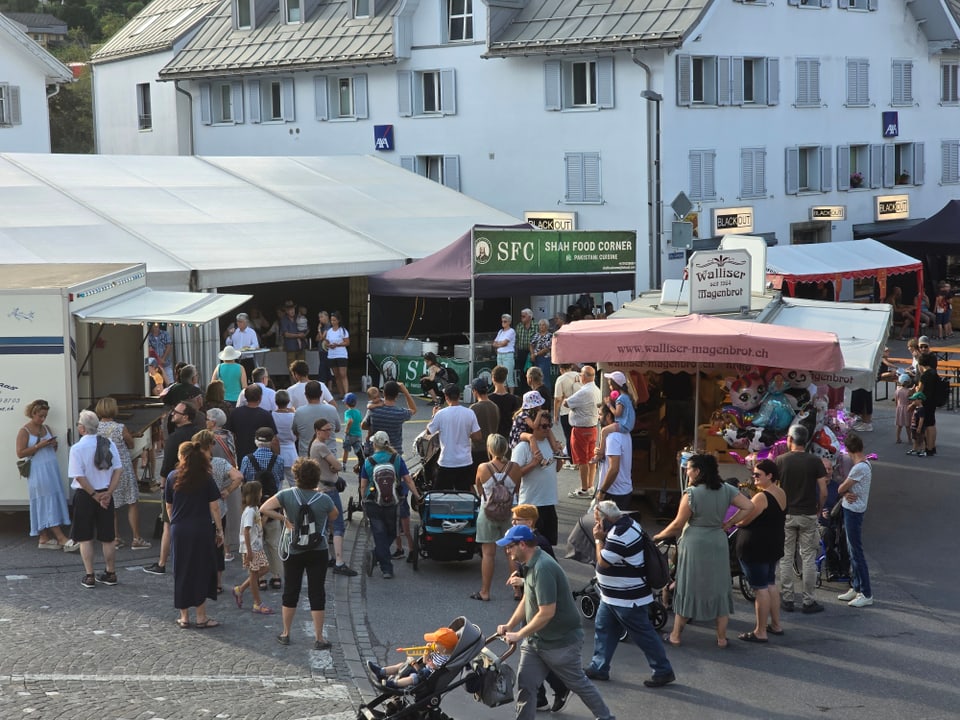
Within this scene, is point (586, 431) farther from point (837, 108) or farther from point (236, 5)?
point (236, 5)

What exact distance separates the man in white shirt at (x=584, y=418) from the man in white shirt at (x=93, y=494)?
5.34 m

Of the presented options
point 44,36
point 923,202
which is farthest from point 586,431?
point 44,36

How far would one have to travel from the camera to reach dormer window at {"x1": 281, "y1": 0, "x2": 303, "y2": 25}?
125 feet

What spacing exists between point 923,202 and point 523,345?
68.3 feet

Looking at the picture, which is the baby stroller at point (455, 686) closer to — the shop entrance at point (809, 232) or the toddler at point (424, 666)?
the toddler at point (424, 666)

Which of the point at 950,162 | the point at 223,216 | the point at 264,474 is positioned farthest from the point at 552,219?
the point at 264,474

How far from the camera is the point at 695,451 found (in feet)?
46.3

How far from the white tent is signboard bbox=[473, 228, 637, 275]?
9.60 feet

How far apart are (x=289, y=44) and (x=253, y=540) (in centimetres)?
2845

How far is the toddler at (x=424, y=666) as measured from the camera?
855 cm

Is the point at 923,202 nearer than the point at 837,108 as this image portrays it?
No


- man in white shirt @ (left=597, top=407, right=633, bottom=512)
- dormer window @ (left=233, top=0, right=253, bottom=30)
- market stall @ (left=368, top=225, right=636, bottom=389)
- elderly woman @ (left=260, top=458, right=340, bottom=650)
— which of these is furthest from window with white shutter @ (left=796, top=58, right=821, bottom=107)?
elderly woman @ (left=260, top=458, right=340, bottom=650)

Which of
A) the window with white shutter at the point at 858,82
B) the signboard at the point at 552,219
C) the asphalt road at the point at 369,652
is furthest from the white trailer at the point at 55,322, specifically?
the window with white shutter at the point at 858,82

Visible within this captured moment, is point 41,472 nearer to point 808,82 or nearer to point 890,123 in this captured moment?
point 808,82
